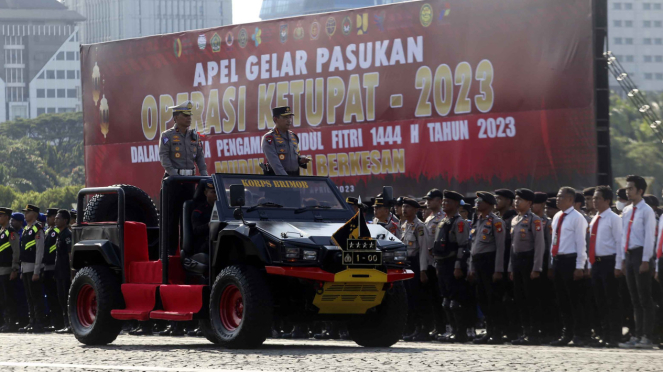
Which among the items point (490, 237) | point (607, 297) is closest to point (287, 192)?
point (490, 237)

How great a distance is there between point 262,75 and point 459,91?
183 inches

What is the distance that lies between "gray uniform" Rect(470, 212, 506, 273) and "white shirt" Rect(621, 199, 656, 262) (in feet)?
4.86

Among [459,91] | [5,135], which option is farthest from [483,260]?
[5,135]

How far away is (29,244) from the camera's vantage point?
18.8 m

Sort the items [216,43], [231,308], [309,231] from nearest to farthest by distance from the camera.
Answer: [309,231] → [231,308] → [216,43]

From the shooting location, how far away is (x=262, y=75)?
2195 cm

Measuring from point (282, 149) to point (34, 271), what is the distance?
7.32m

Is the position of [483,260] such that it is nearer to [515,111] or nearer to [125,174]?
[515,111]

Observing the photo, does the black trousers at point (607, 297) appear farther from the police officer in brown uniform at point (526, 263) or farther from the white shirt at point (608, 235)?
the police officer in brown uniform at point (526, 263)

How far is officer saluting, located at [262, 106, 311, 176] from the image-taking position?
1280 centimetres

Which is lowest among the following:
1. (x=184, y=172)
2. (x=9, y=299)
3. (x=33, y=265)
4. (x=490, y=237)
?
(x=9, y=299)

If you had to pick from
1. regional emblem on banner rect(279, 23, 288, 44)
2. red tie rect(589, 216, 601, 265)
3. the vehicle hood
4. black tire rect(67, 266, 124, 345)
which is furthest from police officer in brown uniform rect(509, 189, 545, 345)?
regional emblem on banner rect(279, 23, 288, 44)

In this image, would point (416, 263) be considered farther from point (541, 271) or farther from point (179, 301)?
point (179, 301)

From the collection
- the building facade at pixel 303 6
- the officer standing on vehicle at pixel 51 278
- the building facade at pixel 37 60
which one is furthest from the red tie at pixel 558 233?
the building facade at pixel 303 6
